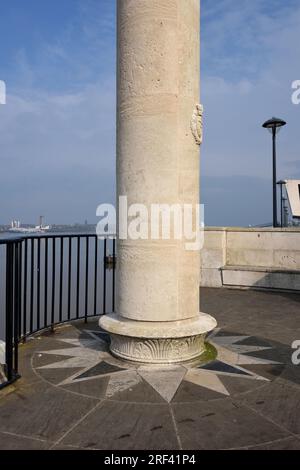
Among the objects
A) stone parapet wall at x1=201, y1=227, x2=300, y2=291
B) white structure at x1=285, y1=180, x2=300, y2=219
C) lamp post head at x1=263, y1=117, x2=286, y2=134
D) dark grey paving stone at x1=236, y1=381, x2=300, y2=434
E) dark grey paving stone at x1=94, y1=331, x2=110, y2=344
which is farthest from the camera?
lamp post head at x1=263, y1=117, x2=286, y2=134

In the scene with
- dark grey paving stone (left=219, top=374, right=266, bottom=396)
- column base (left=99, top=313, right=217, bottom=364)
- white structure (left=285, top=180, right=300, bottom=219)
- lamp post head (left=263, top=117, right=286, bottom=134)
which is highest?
lamp post head (left=263, top=117, right=286, bottom=134)

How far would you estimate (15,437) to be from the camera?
7.85 ft

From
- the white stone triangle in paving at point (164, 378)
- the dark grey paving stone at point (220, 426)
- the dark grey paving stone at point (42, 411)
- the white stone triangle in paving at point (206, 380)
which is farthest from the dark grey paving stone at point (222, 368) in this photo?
the dark grey paving stone at point (42, 411)

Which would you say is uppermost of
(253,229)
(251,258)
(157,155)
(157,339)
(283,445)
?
(157,155)

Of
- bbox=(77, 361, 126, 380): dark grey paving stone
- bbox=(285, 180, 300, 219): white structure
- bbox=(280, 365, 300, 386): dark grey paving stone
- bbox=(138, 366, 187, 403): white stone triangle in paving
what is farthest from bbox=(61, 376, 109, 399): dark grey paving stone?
bbox=(285, 180, 300, 219): white structure

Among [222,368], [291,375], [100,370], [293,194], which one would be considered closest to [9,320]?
[100,370]

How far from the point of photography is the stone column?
3523 mm

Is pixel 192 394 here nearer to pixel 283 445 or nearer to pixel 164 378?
pixel 164 378

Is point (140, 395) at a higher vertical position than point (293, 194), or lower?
lower

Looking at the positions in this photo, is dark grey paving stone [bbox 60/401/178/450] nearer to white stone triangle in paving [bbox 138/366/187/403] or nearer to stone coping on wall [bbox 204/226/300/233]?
white stone triangle in paving [bbox 138/366/187/403]

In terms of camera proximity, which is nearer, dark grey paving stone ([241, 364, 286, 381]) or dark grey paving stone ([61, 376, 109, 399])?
dark grey paving stone ([61, 376, 109, 399])

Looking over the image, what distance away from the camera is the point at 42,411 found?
2.74m

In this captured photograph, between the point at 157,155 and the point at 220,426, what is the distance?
2.32m

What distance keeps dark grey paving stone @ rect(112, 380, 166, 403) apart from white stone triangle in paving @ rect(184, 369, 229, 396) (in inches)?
16.2
